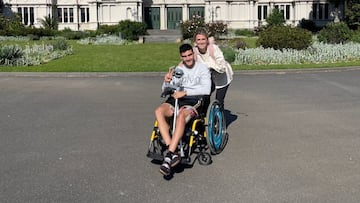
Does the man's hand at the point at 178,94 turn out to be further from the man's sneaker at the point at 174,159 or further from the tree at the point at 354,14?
the tree at the point at 354,14

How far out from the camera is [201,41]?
22.7ft

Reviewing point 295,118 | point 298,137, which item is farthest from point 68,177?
point 295,118

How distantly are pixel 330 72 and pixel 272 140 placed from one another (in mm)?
11425

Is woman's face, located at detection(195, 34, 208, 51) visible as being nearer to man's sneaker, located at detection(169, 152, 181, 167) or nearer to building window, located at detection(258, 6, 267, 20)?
man's sneaker, located at detection(169, 152, 181, 167)

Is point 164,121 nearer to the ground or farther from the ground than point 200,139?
farther from the ground

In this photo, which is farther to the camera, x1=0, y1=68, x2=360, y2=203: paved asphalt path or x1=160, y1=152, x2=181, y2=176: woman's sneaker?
x1=160, y1=152, x2=181, y2=176: woman's sneaker

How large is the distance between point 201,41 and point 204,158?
176 centimetres

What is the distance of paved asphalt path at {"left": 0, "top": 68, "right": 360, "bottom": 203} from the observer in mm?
5258

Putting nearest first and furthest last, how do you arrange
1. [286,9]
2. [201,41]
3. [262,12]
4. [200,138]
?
[200,138], [201,41], [262,12], [286,9]

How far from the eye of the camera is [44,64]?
20.8 m

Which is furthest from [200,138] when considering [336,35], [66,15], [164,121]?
[66,15]

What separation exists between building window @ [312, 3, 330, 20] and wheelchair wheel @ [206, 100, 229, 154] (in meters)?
56.1

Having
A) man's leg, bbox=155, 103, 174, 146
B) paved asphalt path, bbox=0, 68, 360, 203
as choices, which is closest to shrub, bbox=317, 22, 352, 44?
paved asphalt path, bbox=0, 68, 360, 203

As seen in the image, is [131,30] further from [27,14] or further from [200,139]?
[200,139]
